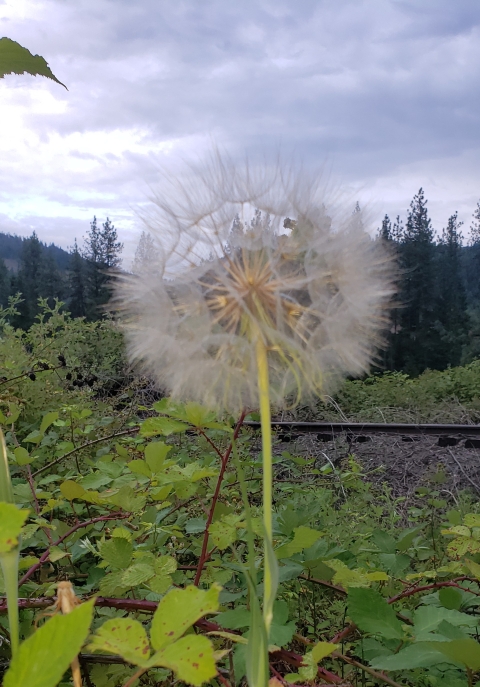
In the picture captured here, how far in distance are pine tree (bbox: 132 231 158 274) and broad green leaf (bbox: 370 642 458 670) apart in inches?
37.3

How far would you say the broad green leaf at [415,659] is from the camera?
1033 millimetres

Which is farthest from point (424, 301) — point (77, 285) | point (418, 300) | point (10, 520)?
point (10, 520)

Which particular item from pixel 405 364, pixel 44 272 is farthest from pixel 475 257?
pixel 44 272

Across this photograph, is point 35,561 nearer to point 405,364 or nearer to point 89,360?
point 89,360

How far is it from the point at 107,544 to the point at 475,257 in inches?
3008

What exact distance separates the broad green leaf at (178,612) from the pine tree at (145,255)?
0.64m

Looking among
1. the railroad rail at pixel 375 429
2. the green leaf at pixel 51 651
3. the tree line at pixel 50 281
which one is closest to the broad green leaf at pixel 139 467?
the green leaf at pixel 51 651

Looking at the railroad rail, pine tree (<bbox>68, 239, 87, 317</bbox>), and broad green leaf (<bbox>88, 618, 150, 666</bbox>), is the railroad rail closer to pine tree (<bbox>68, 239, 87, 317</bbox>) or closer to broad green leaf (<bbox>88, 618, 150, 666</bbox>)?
broad green leaf (<bbox>88, 618, 150, 666</bbox>)

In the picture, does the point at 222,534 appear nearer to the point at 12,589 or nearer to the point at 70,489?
the point at 70,489

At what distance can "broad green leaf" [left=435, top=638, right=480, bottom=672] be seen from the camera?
36.6 inches

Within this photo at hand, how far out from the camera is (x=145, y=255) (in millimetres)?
1109

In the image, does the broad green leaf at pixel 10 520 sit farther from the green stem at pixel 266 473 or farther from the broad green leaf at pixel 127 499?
the broad green leaf at pixel 127 499

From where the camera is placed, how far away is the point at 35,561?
139cm

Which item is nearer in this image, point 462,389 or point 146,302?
point 146,302
